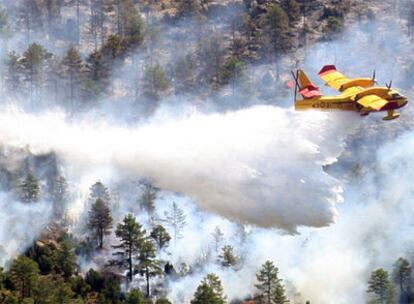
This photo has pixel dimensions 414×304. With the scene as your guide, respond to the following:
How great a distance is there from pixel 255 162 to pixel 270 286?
92.1 ft

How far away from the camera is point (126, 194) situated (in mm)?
112750

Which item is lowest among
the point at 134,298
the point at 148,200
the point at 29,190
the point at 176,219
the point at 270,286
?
the point at 270,286

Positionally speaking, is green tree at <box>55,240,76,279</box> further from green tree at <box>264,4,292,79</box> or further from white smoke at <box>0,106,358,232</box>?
green tree at <box>264,4,292,79</box>

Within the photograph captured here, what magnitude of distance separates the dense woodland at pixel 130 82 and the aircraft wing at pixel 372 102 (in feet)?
87.8

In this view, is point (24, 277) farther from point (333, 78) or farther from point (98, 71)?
point (98, 71)

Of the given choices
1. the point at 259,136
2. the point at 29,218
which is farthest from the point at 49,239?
the point at 259,136

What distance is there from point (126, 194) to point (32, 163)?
32.3 ft

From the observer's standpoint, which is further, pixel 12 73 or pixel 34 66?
pixel 34 66

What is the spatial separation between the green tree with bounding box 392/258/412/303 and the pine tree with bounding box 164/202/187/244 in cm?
2185

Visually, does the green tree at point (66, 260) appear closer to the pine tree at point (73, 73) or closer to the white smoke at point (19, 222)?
the white smoke at point (19, 222)

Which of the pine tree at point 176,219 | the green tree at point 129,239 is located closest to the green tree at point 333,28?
the pine tree at point 176,219

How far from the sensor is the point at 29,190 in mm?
108562

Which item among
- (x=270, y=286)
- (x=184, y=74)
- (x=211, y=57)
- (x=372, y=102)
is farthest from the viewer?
(x=211, y=57)

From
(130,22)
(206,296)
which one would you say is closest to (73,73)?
(130,22)
